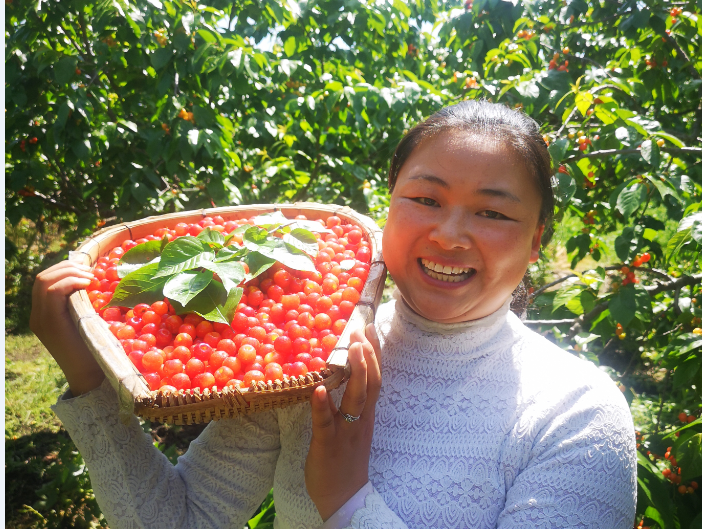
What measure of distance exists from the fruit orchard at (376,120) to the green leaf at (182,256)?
1.25 meters

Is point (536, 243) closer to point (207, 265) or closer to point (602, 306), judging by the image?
point (207, 265)

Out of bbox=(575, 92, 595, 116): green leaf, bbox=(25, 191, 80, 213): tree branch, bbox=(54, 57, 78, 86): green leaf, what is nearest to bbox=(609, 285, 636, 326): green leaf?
bbox=(575, 92, 595, 116): green leaf

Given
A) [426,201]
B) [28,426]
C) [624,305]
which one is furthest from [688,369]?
[28,426]

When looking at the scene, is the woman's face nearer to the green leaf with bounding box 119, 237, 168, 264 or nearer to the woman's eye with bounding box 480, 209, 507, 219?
the woman's eye with bounding box 480, 209, 507, 219

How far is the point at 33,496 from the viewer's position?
2.85 meters

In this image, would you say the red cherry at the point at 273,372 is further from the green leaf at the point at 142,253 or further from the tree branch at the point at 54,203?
the tree branch at the point at 54,203

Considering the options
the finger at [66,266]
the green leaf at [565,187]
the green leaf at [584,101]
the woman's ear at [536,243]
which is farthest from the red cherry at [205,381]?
the green leaf at [584,101]

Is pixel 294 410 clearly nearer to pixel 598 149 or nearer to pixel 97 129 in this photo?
pixel 598 149

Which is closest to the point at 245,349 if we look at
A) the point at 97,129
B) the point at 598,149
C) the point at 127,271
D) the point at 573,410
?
the point at 127,271

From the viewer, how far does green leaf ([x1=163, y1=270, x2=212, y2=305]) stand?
123cm

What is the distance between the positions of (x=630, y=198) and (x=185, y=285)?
1.73 meters

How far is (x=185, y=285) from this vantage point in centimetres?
127

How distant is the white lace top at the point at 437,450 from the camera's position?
1019 mm

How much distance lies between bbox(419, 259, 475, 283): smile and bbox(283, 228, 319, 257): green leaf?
1.48ft
